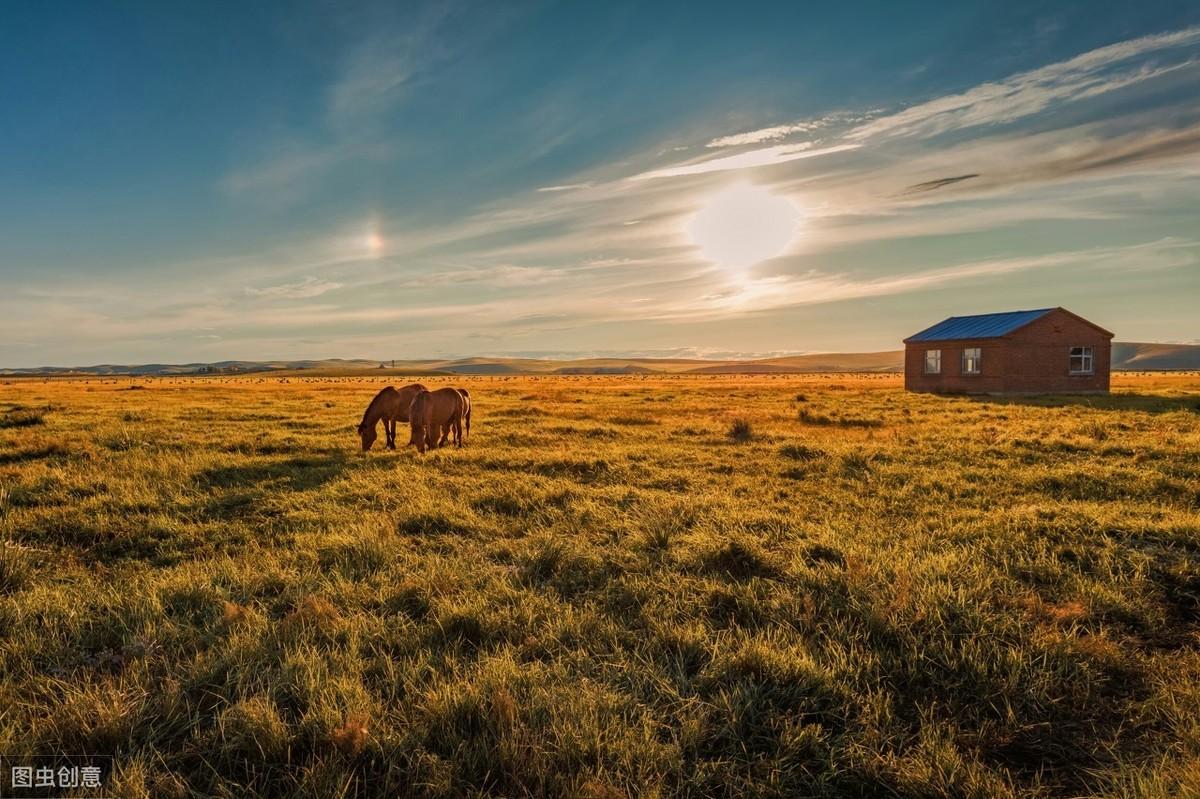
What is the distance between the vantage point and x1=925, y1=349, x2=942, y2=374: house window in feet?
133

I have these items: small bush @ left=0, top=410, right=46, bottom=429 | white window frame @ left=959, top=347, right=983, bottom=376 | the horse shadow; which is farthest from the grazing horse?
white window frame @ left=959, top=347, right=983, bottom=376

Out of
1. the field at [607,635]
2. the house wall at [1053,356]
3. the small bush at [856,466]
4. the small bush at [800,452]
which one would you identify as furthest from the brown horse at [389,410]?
the house wall at [1053,356]

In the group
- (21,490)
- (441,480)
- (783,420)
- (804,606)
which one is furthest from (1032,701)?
(783,420)

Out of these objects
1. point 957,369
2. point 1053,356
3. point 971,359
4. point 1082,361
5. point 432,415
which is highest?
point 1053,356

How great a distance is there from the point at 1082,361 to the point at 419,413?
41.9 meters

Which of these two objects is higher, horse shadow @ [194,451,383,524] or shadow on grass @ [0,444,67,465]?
shadow on grass @ [0,444,67,465]

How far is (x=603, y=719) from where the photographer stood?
3.58 meters

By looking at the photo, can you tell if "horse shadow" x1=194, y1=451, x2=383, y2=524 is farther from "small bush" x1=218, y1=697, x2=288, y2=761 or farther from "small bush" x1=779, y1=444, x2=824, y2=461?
"small bush" x1=779, y1=444, x2=824, y2=461

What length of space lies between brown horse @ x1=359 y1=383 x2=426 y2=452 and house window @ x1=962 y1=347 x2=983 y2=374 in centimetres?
3654

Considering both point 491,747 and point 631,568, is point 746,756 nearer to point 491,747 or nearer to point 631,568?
point 491,747

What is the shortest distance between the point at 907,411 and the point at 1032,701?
76.9 feet

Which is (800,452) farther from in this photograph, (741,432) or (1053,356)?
(1053,356)

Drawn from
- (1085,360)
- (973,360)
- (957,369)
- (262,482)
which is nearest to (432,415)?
(262,482)

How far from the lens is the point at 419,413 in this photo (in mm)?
14594
